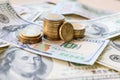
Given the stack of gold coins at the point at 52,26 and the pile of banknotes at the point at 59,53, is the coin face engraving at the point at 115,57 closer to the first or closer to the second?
the pile of banknotes at the point at 59,53

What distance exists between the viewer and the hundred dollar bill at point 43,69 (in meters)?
0.44

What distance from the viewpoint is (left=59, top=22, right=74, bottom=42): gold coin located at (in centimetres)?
56

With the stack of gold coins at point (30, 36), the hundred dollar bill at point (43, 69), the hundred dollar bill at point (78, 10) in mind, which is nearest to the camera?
the hundred dollar bill at point (43, 69)

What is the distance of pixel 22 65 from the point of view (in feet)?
1.56

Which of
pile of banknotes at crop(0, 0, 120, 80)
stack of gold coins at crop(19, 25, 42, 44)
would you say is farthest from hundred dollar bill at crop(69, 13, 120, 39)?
stack of gold coins at crop(19, 25, 42, 44)

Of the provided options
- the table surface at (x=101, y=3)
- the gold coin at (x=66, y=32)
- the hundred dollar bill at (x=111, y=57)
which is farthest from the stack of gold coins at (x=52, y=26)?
the table surface at (x=101, y=3)

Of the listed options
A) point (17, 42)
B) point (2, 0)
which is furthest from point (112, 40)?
point (2, 0)

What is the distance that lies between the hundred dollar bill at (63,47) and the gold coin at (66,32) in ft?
0.04

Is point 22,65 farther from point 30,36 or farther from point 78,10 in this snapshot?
point 78,10

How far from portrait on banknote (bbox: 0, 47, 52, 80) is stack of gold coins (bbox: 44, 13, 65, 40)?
0.08m

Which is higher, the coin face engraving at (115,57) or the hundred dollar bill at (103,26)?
the coin face engraving at (115,57)

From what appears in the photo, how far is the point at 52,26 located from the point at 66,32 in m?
0.04

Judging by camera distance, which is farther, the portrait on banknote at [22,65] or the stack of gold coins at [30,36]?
the stack of gold coins at [30,36]

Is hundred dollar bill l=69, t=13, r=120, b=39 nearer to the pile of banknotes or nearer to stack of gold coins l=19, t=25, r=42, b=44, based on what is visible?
the pile of banknotes
